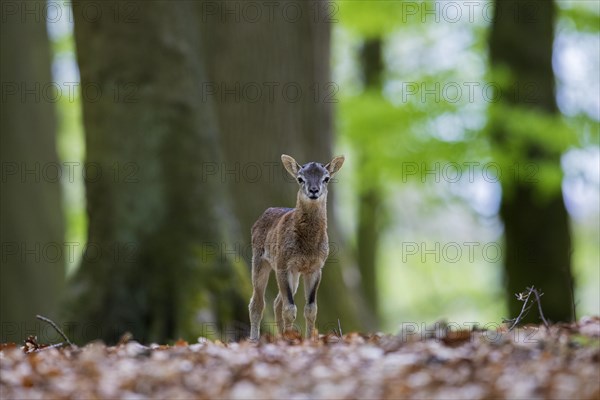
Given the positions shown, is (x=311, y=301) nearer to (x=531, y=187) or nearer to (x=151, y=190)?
(x=151, y=190)

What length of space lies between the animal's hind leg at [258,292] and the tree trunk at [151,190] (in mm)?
2030

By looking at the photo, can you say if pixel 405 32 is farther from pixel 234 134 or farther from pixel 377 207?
pixel 234 134

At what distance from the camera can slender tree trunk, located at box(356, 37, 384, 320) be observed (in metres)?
20.1

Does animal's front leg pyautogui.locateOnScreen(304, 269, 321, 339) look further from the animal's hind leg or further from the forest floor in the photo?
the forest floor

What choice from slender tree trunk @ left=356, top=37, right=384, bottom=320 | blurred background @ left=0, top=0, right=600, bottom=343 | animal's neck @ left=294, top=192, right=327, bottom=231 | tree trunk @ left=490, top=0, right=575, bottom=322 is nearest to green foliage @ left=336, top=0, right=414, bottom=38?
blurred background @ left=0, top=0, right=600, bottom=343

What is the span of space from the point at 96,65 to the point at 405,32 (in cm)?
966

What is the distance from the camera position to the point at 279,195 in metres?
10.9

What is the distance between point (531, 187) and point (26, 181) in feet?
27.5

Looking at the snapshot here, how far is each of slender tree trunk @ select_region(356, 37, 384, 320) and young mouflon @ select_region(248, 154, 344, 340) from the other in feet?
43.5

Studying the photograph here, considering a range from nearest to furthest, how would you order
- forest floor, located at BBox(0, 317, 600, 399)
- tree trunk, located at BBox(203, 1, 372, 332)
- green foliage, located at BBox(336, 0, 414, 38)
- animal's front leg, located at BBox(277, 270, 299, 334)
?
forest floor, located at BBox(0, 317, 600, 399)
animal's front leg, located at BBox(277, 270, 299, 334)
tree trunk, located at BBox(203, 1, 372, 332)
green foliage, located at BBox(336, 0, 414, 38)

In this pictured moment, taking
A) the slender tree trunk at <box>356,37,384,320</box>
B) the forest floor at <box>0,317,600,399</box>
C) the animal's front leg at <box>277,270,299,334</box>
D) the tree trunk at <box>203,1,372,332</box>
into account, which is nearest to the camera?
the forest floor at <box>0,317,600,399</box>

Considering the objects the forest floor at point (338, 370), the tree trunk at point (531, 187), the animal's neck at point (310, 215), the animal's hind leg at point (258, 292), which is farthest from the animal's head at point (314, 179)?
the tree trunk at point (531, 187)

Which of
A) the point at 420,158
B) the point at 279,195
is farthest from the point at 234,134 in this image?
the point at 420,158

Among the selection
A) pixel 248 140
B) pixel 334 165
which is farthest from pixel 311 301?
pixel 248 140
